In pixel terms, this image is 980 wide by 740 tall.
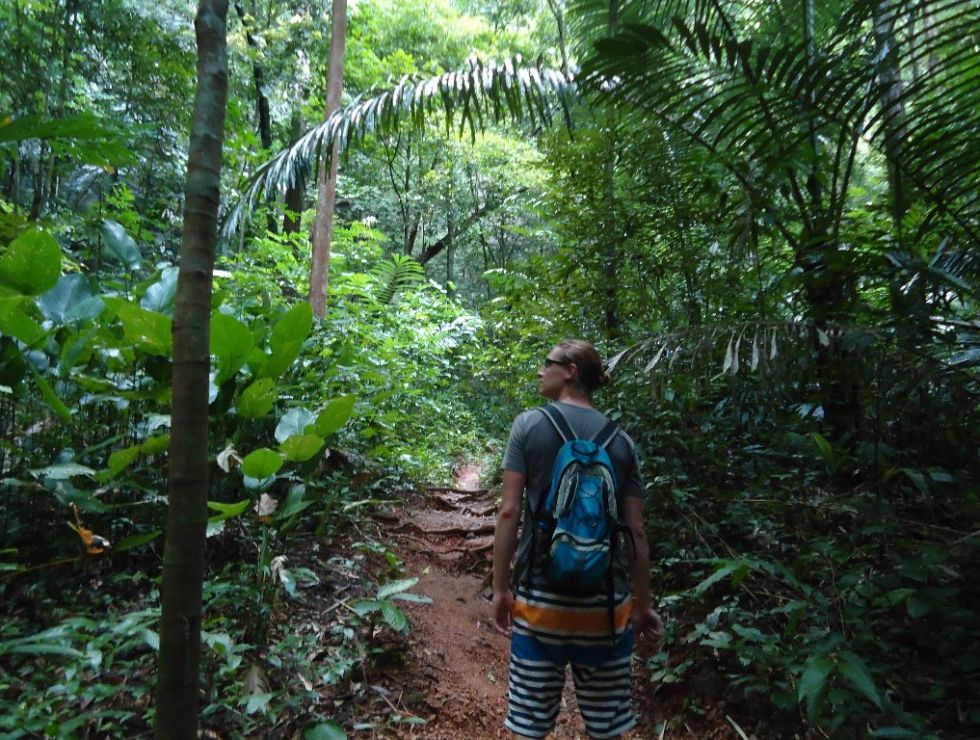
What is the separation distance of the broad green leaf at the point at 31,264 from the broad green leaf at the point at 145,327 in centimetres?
62

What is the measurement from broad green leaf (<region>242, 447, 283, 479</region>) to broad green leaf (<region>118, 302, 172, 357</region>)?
674mm

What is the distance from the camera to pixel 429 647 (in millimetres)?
3270

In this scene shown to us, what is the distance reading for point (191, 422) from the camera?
1.50 meters

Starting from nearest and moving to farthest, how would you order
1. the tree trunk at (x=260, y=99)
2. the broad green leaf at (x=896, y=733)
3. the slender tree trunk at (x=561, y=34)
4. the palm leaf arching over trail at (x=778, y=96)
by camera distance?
the broad green leaf at (x=896, y=733) → the palm leaf arching over trail at (x=778, y=96) → the slender tree trunk at (x=561, y=34) → the tree trunk at (x=260, y=99)

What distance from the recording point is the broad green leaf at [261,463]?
2785 millimetres

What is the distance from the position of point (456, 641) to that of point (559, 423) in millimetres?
1907

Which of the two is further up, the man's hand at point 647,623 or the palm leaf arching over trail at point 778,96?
the palm leaf arching over trail at point 778,96

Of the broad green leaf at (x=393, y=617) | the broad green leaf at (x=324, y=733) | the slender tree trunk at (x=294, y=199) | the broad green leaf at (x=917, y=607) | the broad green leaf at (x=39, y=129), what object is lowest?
the broad green leaf at (x=324, y=733)

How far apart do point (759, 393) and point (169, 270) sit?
3.73 metres

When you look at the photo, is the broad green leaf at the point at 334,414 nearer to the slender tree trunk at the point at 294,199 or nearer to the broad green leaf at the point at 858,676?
the broad green leaf at the point at 858,676

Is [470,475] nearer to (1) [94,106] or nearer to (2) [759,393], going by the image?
(2) [759,393]

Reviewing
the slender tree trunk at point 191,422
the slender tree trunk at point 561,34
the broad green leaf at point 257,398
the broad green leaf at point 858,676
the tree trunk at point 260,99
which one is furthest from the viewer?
the tree trunk at point 260,99

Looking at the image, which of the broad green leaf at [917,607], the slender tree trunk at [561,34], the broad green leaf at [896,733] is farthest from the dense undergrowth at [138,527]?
the slender tree trunk at [561,34]

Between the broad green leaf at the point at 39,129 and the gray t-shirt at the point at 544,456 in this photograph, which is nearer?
the gray t-shirt at the point at 544,456
